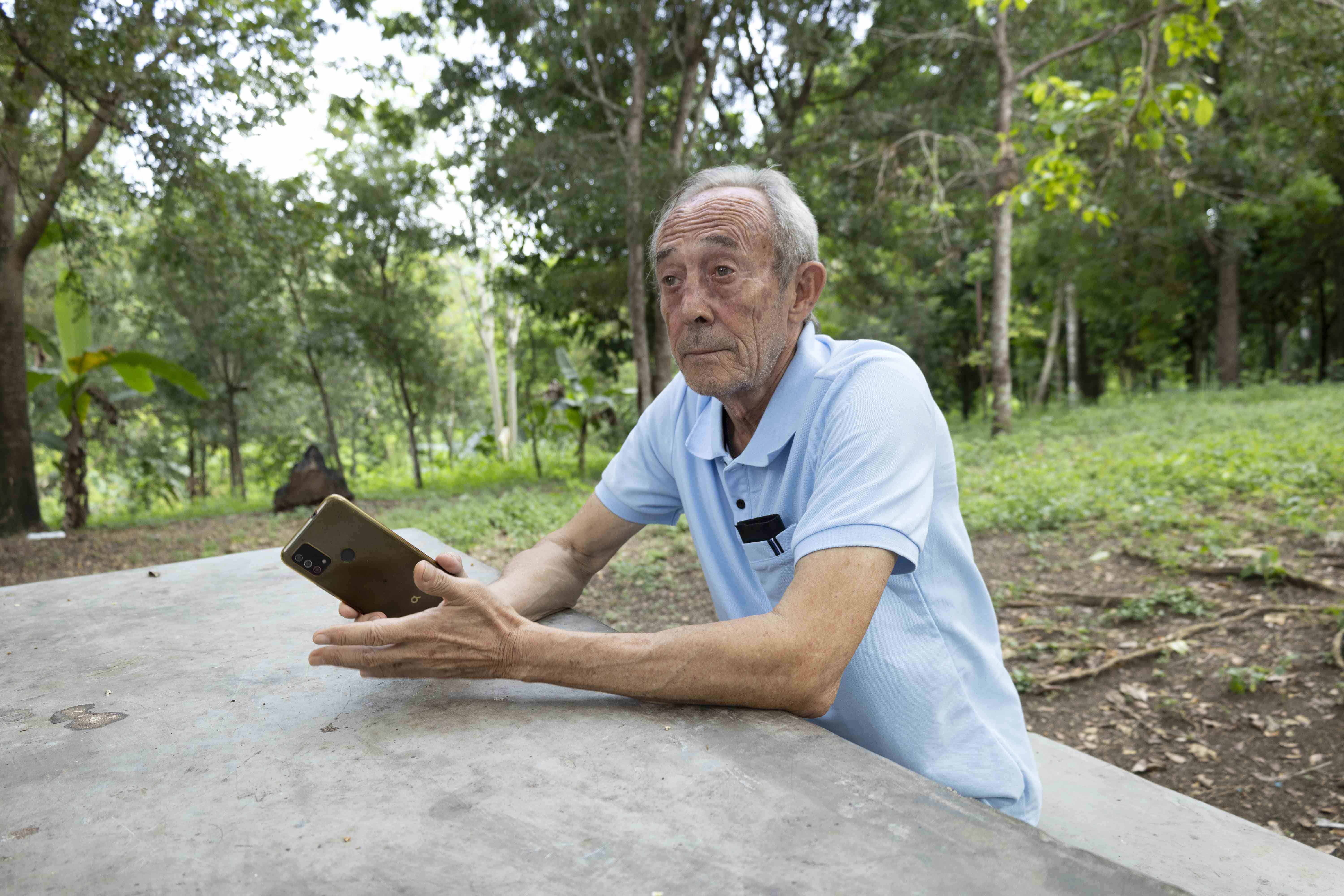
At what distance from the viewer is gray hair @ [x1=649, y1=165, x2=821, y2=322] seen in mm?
1729

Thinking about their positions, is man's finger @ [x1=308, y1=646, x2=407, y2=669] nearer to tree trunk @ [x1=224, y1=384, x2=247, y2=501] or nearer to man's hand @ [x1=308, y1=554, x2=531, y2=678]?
man's hand @ [x1=308, y1=554, x2=531, y2=678]

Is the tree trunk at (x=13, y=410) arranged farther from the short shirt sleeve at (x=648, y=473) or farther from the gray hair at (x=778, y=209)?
the gray hair at (x=778, y=209)

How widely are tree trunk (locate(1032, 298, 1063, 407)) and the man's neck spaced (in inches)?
814

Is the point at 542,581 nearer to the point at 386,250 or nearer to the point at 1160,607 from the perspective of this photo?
the point at 1160,607

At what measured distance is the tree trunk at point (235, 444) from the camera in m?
14.8

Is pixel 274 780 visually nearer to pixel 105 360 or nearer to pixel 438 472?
pixel 105 360

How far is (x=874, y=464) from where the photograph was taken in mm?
1381

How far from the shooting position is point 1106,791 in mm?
2094

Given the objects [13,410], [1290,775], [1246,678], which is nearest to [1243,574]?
[1246,678]

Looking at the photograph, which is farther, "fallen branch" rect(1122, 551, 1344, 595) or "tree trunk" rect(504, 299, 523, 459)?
"tree trunk" rect(504, 299, 523, 459)

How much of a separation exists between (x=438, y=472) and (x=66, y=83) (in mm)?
12555

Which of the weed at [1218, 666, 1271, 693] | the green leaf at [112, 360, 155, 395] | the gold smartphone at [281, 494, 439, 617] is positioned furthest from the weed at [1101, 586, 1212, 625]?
the green leaf at [112, 360, 155, 395]

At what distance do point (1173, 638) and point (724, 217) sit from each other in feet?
11.0

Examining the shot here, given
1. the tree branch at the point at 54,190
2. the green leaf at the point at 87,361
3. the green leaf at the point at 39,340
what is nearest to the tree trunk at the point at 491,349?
the green leaf at the point at 39,340
